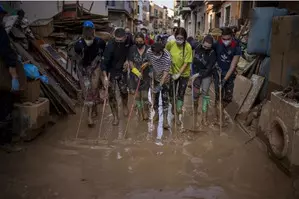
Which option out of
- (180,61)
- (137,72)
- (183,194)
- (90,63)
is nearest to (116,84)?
(137,72)

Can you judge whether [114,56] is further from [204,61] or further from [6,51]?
[6,51]

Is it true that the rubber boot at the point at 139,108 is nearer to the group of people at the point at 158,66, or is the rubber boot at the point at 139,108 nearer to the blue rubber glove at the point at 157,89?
the group of people at the point at 158,66

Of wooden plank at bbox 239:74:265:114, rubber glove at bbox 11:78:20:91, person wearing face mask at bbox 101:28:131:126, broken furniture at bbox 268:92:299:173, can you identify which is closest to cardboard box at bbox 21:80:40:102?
rubber glove at bbox 11:78:20:91

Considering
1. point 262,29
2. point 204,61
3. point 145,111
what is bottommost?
point 145,111

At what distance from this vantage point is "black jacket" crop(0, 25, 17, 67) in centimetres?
479

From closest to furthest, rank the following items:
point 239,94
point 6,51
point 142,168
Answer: point 142,168 → point 6,51 → point 239,94

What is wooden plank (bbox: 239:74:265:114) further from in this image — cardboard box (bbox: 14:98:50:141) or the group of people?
cardboard box (bbox: 14:98:50:141)

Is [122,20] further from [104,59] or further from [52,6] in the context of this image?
[104,59]

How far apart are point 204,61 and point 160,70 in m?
0.87

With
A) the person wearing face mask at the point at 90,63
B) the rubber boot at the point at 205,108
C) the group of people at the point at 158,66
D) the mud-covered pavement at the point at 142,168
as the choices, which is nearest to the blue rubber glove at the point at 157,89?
the group of people at the point at 158,66

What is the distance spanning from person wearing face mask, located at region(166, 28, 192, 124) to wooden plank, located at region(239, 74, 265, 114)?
1558 mm

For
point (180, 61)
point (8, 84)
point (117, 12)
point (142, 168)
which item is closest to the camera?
point (142, 168)

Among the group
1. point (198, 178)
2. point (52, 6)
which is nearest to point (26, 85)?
point (198, 178)

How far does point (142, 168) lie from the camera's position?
178 inches
